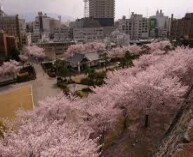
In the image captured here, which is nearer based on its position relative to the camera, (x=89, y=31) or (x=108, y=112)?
(x=108, y=112)

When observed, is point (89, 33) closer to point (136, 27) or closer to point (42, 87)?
point (136, 27)

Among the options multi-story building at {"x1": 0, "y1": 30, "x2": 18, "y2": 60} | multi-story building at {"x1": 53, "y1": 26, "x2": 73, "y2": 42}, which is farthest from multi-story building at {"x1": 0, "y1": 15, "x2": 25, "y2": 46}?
multi-story building at {"x1": 53, "y1": 26, "x2": 73, "y2": 42}

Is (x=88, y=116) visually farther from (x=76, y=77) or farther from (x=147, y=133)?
(x=76, y=77)

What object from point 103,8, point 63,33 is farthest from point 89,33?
point 103,8

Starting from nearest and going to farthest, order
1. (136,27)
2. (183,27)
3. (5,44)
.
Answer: (5,44) → (183,27) → (136,27)

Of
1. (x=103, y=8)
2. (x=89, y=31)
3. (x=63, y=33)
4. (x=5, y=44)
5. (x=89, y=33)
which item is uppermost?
(x=103, y=8)

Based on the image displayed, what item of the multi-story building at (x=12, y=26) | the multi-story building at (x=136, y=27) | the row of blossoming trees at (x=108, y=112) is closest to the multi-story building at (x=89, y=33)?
the multi-story building at (x=136, y=27)
